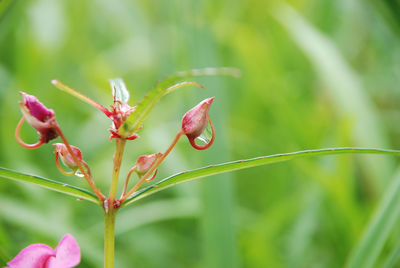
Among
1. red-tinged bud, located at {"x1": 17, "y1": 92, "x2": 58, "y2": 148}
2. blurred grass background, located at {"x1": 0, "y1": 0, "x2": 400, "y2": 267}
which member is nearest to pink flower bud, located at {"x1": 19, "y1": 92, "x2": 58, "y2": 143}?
red-tinged bud, located at {"x1": 17, "y1": 92, "x2": 58, "y2": 148}

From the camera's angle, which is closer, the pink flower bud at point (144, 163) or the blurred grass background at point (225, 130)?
the pink flower bud at point (144, 163)

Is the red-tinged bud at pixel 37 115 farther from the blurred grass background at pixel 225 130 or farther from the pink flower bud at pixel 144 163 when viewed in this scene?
the blurred grass background at pixel 225 130

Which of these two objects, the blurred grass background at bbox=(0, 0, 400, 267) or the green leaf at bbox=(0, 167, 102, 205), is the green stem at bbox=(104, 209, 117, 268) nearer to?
the green leaf at bbox=(0, 167, 102, 205)

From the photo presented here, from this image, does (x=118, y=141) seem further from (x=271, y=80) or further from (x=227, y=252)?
(x=271, y=80)

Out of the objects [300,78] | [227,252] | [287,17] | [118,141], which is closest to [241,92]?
[300,78]

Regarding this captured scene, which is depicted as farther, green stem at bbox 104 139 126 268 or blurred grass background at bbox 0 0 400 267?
blurred grass background at bbox 0 0 400 267

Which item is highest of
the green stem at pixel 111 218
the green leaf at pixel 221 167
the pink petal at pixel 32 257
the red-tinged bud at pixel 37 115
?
the red-tinged bud at pixel 37 115

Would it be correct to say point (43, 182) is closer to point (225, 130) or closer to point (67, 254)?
point (67, 254)

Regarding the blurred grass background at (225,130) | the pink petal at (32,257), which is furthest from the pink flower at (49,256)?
the blurred grass background at (225,130)
